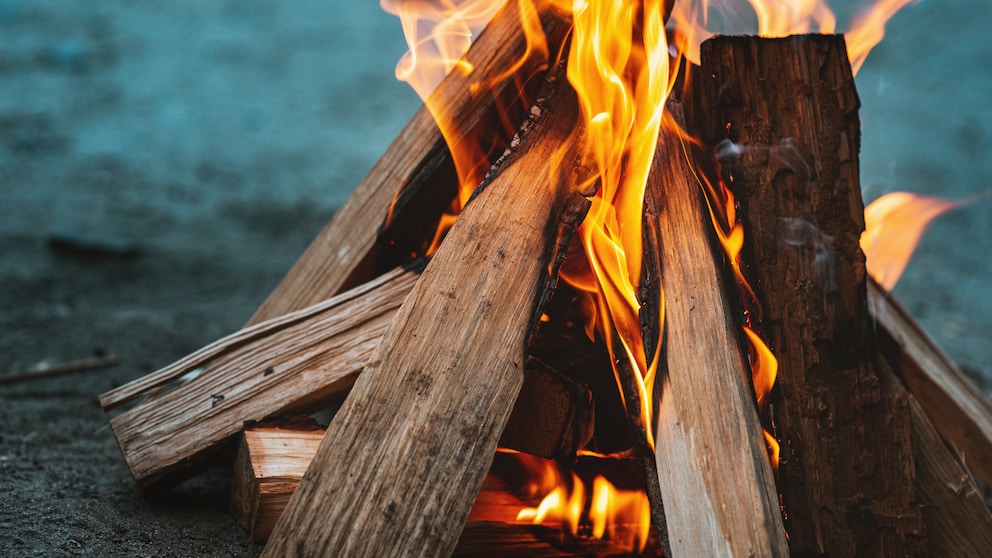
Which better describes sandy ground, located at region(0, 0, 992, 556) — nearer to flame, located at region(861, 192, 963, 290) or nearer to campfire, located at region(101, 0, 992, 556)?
flame, located at region(861, 192, 963, 290)

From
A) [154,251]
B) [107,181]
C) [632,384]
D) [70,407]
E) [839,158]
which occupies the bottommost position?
[107,181]

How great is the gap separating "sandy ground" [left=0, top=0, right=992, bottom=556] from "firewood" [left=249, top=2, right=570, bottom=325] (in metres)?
0.66

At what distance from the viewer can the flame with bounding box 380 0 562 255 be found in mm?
1823

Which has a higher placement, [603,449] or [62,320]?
[603,449]

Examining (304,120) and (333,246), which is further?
(304,120)

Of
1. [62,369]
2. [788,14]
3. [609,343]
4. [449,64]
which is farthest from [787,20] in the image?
[62,369]

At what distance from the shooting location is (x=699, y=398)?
1423mm

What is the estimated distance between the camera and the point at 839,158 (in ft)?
5.19

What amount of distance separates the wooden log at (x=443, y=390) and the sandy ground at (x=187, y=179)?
1.48 feet

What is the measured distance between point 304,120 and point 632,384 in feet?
19.2

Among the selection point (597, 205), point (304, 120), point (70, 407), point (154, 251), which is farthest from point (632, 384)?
point (304, 120)

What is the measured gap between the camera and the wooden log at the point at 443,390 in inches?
51.4

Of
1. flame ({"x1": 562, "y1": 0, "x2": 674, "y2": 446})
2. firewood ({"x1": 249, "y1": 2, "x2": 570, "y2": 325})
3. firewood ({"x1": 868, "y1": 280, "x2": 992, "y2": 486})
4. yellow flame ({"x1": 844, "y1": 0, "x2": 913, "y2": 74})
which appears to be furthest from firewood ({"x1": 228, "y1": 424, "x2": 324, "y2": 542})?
yellow flame ({"x1": 844, "y1": 0, "x2": 913, "y2": 74})

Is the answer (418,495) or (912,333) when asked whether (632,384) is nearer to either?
(418,495)
